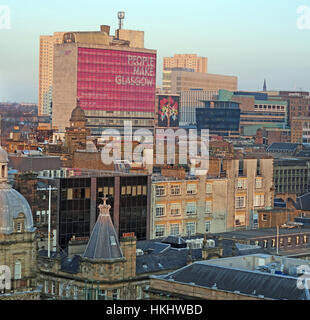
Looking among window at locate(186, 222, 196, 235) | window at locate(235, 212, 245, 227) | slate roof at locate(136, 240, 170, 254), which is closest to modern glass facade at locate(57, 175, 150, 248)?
window at locate(186, 222, 196, 235)

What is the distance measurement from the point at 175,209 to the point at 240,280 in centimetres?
4864

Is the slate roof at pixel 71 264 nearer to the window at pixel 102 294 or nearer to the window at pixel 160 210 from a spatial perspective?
the window at pixel 102 294

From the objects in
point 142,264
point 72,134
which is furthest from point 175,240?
point 72,134

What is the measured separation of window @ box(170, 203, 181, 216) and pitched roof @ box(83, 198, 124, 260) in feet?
135

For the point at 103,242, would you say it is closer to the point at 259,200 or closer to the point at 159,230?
the point at 159,230

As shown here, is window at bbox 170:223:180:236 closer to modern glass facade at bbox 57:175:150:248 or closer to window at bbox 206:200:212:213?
window at bbox 206:200:212:213

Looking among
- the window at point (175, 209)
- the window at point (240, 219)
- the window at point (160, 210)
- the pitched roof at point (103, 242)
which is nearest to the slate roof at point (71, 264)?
the pitched roof at point (103, 242)

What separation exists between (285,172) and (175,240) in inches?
4065

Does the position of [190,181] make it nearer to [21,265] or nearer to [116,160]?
[116,160]

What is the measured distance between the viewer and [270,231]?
115938 mm

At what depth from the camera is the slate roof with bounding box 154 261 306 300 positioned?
69312 mm

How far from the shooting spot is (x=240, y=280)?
72500mm

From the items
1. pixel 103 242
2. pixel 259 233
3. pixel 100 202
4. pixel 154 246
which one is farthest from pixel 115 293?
pixel 259 233

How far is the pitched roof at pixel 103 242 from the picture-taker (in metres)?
79.0
